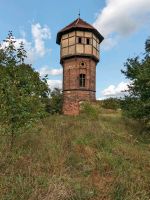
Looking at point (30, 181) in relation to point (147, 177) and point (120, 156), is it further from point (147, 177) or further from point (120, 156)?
point (120, 156)

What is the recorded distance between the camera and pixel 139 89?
19125 millimetres

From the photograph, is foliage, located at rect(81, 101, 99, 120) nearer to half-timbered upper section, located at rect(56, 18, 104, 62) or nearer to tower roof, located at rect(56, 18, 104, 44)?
half-timbered upper section, located at rect(56, 18, 104, 62)

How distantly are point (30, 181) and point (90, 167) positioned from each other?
286 centimetres

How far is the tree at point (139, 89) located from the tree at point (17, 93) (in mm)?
9000

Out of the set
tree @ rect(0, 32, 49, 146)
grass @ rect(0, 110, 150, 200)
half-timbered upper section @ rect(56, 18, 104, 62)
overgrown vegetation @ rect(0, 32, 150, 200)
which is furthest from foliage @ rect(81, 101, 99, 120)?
tree @ rect(0, 32, 49, 146)

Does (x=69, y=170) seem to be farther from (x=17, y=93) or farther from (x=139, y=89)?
(x=139, y=89)

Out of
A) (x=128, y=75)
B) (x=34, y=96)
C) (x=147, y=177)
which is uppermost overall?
(x=128, y=75)

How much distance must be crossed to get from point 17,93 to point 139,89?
11.2 meters

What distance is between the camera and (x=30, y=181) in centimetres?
684

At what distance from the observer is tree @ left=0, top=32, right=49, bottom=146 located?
372 inches

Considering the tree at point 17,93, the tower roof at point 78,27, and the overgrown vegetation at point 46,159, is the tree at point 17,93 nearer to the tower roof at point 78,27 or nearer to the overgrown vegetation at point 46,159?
the overgrown vegetation at point 46,159

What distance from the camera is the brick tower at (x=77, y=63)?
33.7m

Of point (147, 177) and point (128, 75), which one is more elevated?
point (128, 75)

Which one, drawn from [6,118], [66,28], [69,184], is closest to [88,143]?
[6,118]
